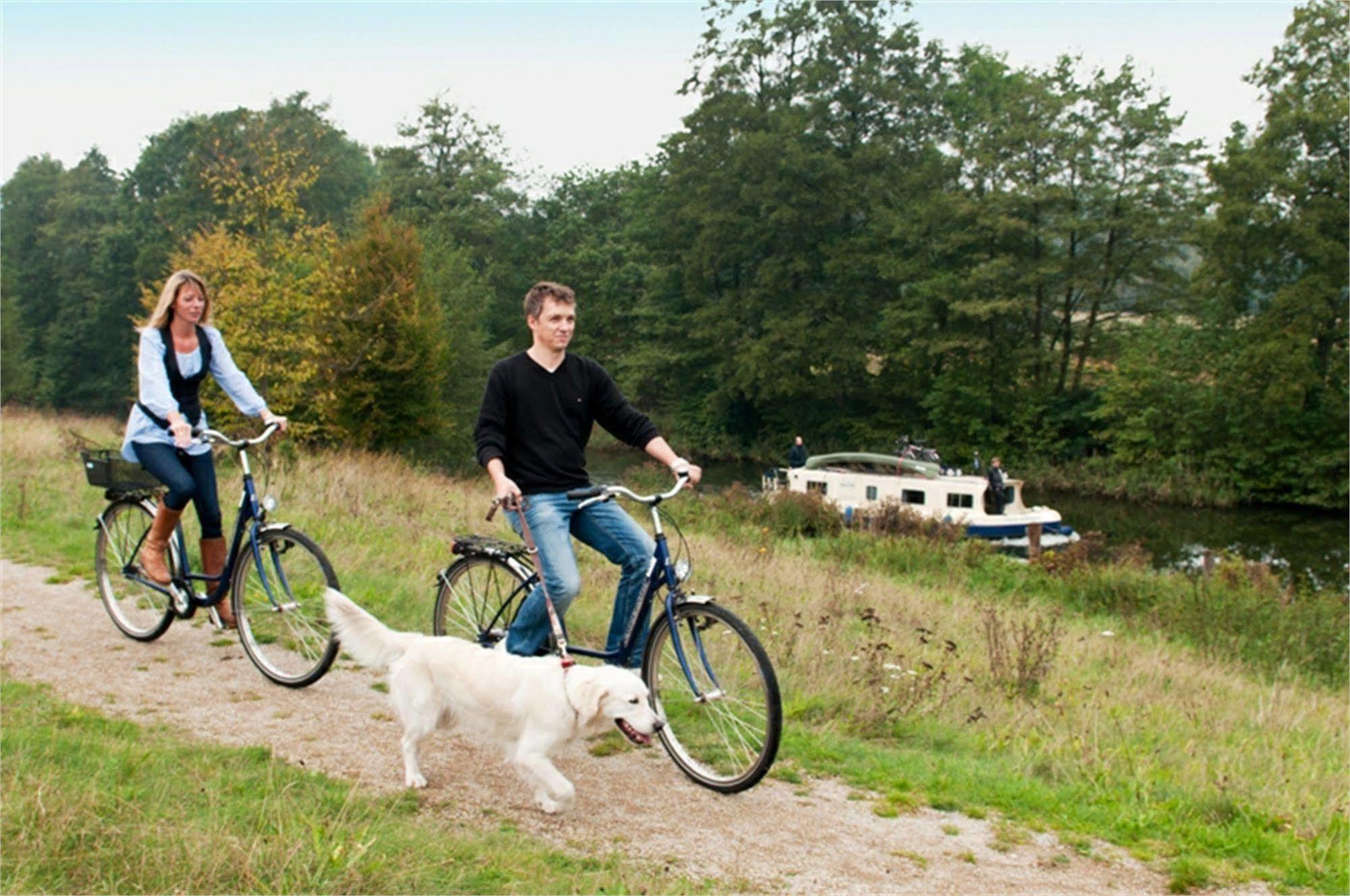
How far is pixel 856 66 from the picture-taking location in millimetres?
Result: 48406

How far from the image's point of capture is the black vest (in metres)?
6.51

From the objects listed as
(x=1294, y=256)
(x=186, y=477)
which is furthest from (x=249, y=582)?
(x=1294, y=256)

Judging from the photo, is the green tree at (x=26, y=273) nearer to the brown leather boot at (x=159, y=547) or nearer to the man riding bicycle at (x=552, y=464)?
the brown leather boot at (x=159, y=547)

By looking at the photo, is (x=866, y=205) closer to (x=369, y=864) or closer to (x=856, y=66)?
(x=856, y=66)

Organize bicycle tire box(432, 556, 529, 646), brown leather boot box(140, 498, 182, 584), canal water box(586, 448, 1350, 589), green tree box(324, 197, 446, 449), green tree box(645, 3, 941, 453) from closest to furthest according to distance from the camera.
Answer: bicycle tire box(432, 556, 529, 646) → brown leather boot box(140, 498, 182, 584) → canal water box(586, 448, 1350, 589) → green tree box(324, 197, 446, 449) → green tree box(645, 3, 941, 453)

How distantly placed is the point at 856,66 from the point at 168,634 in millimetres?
45864

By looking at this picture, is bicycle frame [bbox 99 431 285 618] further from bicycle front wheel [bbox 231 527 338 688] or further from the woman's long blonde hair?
the woman's long blonde hair

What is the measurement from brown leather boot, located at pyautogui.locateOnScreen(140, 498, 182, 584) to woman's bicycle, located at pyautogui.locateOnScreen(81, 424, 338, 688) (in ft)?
0.18

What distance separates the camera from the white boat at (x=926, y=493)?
25312mm

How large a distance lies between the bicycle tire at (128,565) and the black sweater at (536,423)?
2888 mm

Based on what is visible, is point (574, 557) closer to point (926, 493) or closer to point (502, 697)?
point (502, 697)

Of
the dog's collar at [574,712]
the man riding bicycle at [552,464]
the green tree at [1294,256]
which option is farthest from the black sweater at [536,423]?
the green tree at [1294,256]

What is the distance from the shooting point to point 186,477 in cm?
657

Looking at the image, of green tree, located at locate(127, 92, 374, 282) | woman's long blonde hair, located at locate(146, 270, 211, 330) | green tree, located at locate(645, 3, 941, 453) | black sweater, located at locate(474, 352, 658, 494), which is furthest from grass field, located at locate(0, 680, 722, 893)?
green tree, located at locate(127, 92, 374, 282)
